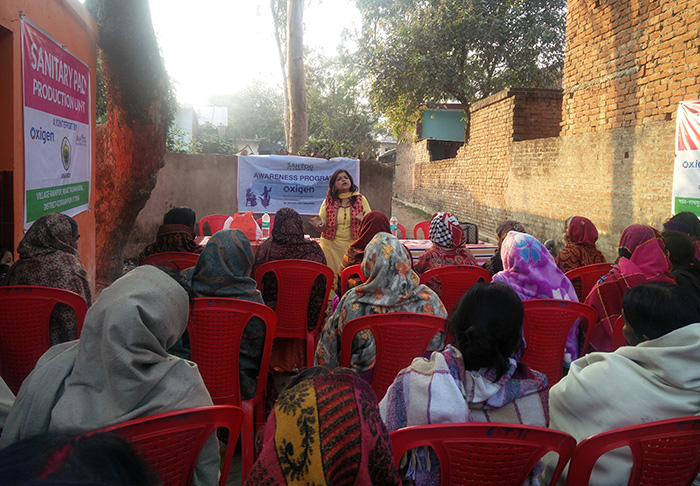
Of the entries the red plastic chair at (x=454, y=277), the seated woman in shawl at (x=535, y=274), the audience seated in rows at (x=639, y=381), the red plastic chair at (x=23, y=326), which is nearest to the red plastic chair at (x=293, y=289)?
the red plastic chair at (x=454, y=277)

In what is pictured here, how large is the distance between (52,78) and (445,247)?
144 inches

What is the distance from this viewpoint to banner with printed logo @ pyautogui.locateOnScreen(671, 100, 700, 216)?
5723mm

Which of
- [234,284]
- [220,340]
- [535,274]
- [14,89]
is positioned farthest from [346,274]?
[14,89]

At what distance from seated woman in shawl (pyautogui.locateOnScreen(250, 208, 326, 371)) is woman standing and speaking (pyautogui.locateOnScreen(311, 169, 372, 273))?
158 cm

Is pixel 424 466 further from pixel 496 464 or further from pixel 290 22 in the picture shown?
pixel 290 22

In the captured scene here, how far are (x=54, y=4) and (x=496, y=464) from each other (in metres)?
5.07

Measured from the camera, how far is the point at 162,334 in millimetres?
1659

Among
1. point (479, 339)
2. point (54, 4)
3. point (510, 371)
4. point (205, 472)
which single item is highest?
point (54, 4)

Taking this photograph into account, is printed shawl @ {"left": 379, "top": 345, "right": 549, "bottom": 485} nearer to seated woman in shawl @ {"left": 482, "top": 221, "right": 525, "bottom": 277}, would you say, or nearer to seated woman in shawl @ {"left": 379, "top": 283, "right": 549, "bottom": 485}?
seated woman in shawl @ {"left": 379, "top": 283, "right": 549, "bottom": 485}

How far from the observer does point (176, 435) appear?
1.45m

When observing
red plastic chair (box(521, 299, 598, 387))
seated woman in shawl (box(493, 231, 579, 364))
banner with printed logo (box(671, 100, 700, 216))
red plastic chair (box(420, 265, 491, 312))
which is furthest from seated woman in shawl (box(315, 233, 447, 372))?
banner with printed logo (box(671, 100, 700, 216))

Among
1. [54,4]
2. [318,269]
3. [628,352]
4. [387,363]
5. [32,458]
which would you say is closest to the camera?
[32,458]

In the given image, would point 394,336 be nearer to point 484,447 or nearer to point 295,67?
point 484,447

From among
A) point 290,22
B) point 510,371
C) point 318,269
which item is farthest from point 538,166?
point 510,371
